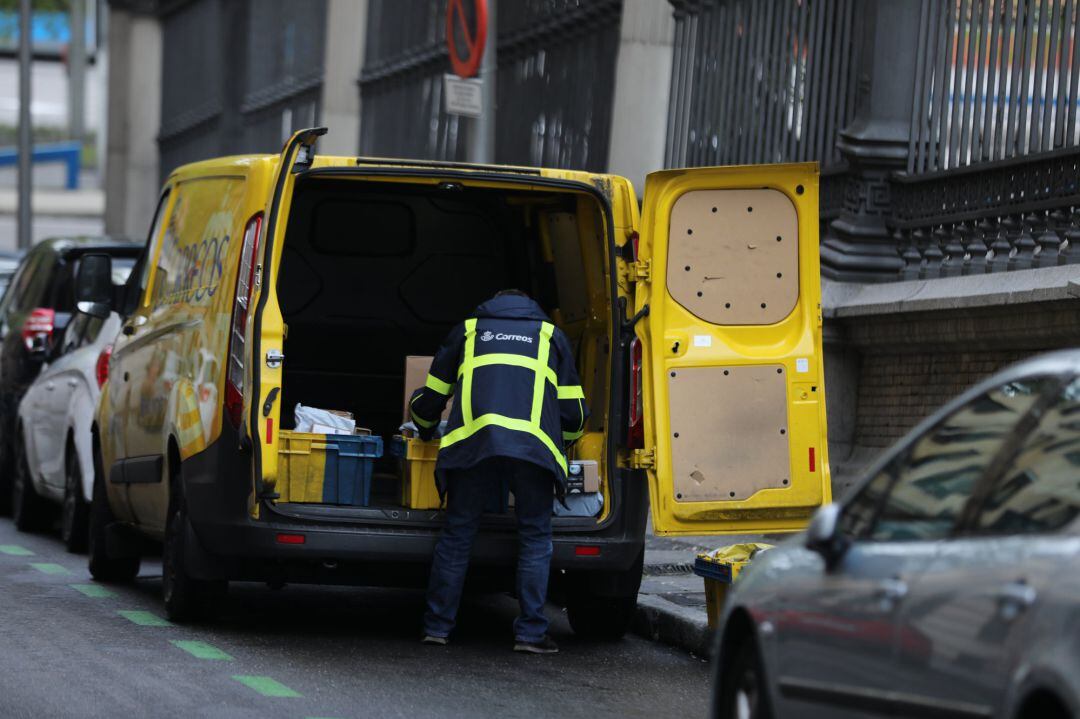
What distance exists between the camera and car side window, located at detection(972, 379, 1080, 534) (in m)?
4.89

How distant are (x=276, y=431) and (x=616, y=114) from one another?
904 centimetres

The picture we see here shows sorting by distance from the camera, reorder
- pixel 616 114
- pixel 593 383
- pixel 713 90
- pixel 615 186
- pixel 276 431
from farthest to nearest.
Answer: pixel 616 114 → pixel 713 90 → pixel 593 383 → pixel 615 186 → pixel 276 431

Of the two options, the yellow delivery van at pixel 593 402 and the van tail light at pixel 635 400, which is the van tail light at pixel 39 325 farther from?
the van tail light at pixel 635 400

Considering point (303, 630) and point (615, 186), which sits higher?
point (615, 186)

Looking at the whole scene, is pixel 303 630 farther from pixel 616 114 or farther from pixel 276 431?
pixel 616 114

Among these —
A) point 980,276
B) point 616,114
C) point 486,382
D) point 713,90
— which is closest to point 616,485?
point 486,382

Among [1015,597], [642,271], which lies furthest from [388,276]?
[1015,597]

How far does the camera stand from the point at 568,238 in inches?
419

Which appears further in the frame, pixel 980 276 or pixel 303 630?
pixel 980 276

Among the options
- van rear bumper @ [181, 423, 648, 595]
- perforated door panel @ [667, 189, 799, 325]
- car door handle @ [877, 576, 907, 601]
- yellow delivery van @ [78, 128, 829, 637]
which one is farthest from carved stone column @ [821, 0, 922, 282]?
car door handle @ [877, 576, 907, 601]

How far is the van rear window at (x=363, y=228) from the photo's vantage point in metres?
11.2

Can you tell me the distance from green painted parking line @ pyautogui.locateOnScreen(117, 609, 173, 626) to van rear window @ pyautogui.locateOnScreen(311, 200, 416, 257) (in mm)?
2188

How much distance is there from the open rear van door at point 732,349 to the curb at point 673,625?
575 millimetres

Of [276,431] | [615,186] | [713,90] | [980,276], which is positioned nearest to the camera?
[276,431]
